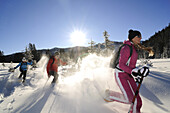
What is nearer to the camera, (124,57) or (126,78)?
(124,57)

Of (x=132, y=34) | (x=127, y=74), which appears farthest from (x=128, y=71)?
(x=132, y=34)

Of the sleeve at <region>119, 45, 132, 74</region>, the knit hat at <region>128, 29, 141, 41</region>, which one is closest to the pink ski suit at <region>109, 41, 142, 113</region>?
the sleeve at <region>119, 45, 132, 74</region>

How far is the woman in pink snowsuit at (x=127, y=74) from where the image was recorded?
230 centimetres

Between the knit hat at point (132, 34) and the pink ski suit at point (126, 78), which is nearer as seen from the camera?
the pink ski suit at point (126, 78)

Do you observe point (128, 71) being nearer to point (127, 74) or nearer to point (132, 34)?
point (127, 74)

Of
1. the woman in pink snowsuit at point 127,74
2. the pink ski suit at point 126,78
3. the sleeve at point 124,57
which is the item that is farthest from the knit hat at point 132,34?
the sleeve at point 124,57

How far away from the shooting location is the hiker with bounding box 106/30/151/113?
90.1 inches

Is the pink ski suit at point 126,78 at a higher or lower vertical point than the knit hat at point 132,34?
lower

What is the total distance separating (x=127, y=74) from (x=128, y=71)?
0.24 metres

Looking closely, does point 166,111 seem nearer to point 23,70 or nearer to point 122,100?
point 122,100

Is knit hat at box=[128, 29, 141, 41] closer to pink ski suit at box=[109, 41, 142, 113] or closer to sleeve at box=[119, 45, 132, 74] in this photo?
pink ski suit at box=[109, 41, 142, 113]

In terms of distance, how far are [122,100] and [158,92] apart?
171 cm

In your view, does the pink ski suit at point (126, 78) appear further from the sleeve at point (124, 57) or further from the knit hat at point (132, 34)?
the knit hat at point (132, 34)

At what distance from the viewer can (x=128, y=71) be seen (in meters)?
2.30
